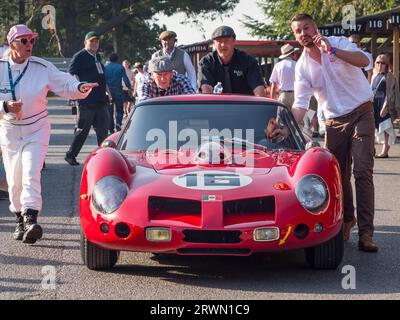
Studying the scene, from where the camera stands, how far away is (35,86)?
814 centimetres

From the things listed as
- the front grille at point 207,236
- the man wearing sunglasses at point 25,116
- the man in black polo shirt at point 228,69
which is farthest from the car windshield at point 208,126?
the man in black polo shirt at point 228,69

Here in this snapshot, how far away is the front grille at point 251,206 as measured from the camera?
6219mm

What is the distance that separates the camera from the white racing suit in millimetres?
8047

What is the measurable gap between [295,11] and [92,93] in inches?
1267

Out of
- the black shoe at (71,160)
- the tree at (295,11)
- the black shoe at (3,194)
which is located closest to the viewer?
the black shoe at (3,194)

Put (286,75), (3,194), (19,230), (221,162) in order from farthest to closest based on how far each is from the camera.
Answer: (286,75) < (3,194) < (19,230) < (221,162)

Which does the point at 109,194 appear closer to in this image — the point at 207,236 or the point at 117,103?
the point at 207,236

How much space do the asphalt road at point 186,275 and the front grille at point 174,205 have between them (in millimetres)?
489

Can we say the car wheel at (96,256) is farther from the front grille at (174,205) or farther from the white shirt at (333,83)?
the white shirt at (333,83)

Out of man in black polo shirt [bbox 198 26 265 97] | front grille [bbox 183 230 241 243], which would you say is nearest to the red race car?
front grille [bbox 183 230 241 243]

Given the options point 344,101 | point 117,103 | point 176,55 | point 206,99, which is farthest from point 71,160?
point 117,103

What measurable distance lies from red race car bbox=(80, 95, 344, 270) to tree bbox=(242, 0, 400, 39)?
26603 mm
